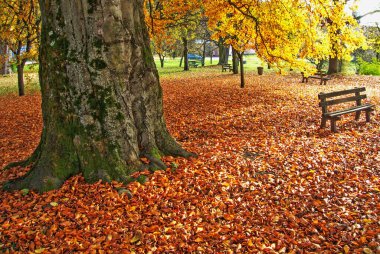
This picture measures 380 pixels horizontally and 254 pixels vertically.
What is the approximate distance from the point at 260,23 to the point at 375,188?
7466 millimetres

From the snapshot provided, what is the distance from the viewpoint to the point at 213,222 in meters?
3.93

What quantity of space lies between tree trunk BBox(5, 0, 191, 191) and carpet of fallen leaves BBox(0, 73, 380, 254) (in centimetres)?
36

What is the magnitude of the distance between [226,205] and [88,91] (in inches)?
105

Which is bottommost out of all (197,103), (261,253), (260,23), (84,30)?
(261,253)

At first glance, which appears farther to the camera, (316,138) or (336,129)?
(336,129)

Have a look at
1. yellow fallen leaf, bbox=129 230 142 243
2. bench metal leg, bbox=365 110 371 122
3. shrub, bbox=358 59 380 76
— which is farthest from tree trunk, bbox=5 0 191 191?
shrub, bbox=358 59 380 76

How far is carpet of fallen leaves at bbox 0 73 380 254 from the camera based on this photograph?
11.6ft

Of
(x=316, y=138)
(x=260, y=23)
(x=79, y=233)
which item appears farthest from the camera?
(x=260, y=23)

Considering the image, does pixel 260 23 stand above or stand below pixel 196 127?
above

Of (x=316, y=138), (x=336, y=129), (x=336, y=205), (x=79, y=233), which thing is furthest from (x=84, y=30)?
(x=336, y=129)

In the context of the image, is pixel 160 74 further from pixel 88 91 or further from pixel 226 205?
pixel 226 205

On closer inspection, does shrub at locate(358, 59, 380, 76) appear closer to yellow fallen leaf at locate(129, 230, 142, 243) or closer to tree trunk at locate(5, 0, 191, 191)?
tree trunk at locate(5, 0, 191, 191)

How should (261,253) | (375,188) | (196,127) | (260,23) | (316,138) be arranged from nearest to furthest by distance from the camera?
1. (261,253)
2. (375,188)
3. (316,138)
4. (196,127)
5. (260,23)

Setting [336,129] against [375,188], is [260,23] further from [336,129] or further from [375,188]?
[375,188]
